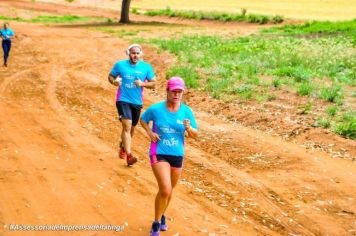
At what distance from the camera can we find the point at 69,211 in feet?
25.8

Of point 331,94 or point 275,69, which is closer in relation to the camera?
point 331,94

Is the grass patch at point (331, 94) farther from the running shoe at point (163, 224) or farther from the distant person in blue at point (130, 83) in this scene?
the running shoe at point (163, 224)

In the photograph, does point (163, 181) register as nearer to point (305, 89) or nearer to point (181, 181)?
point (181, 181)

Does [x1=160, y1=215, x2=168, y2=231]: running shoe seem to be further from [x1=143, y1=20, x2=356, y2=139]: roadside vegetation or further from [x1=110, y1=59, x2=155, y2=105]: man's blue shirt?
[x1=143, y1=20, x2=356, y2=139]: roadside vegetation

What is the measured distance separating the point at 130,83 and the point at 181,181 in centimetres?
193

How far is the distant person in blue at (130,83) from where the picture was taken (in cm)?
940

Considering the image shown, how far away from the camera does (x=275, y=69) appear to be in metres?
18.4

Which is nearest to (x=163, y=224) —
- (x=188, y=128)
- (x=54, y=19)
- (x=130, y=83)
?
(x=188, y=128)

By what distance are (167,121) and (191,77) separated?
1115 centimetres

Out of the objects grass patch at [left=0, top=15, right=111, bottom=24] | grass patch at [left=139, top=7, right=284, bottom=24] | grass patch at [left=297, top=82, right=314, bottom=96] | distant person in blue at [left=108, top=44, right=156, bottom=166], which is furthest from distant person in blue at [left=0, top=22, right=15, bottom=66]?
grass patch at [left=139, top=7, right=284, bottom=24]

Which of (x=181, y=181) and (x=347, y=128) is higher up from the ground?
(x=347, y=128)

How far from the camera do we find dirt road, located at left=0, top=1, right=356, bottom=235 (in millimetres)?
7883

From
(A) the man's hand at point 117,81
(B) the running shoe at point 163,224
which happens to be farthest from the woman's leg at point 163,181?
(A) the man's hand at point 117,81

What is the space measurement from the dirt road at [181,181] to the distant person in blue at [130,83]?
0.76 m
